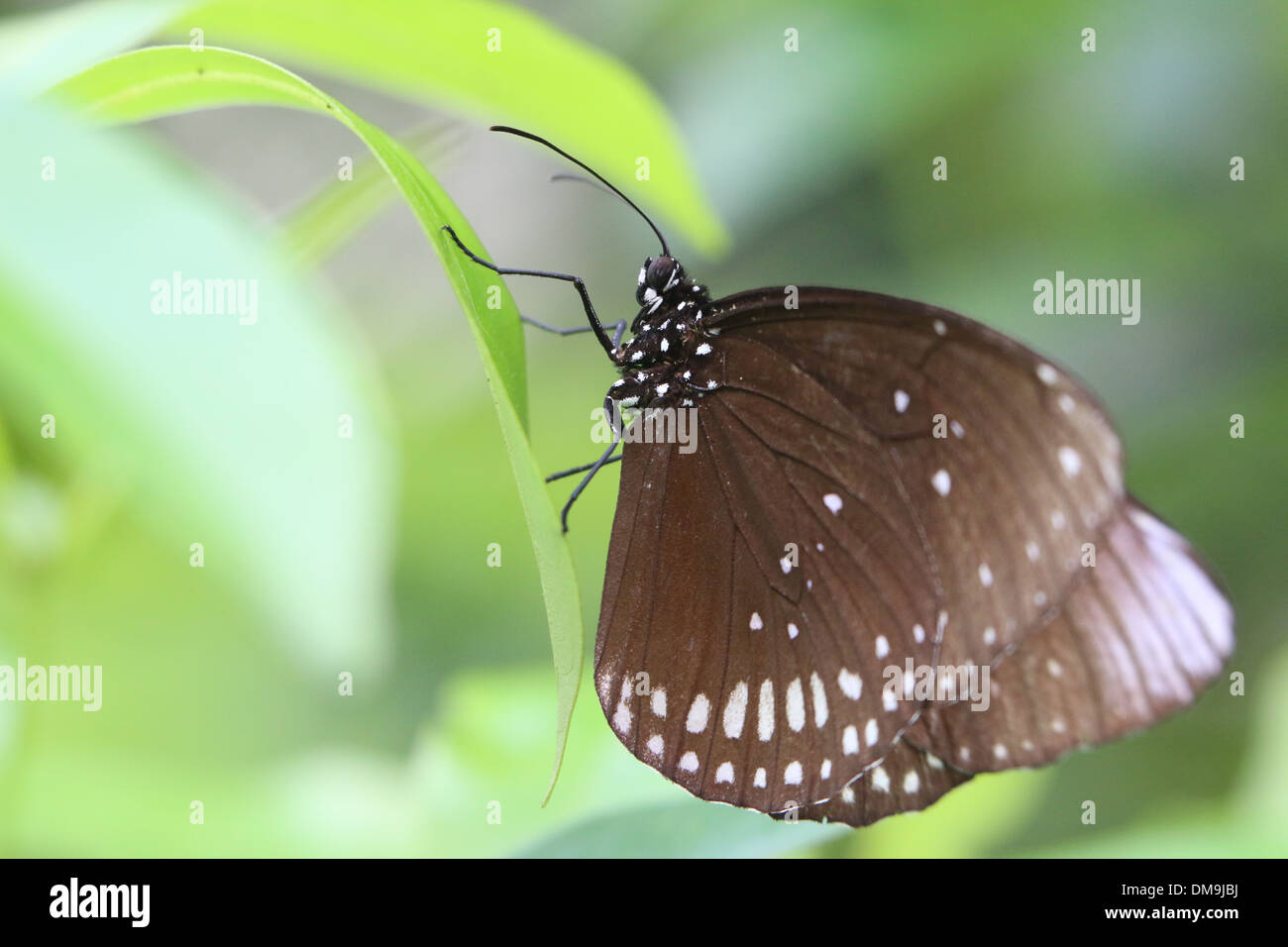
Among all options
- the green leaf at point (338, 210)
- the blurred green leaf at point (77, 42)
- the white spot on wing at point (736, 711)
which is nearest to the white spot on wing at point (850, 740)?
the white spot on wing at point (736, 711)

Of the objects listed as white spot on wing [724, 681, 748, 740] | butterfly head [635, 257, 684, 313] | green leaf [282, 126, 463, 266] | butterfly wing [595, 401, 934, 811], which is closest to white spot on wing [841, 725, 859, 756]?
butterfly wing [595, 401, 934, 811]

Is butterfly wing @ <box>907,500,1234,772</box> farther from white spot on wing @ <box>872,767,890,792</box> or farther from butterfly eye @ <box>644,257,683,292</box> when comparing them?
butterfly eye @ <box>644,257,683,292</box>

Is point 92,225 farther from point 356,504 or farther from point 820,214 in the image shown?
point 820,214

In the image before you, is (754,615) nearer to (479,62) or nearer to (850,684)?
(850,684)

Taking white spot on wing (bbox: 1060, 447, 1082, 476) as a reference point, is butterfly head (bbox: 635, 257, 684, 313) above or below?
above

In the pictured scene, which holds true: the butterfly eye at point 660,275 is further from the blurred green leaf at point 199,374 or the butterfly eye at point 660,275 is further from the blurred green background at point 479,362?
the blurred green leaf at point 199,374

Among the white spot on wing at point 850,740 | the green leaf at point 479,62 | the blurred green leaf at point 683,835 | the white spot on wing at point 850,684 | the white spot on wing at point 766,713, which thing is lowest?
the blurred green leaf at point 683,835

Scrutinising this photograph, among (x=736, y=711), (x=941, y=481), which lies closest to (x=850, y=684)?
(x=736, y=711)
